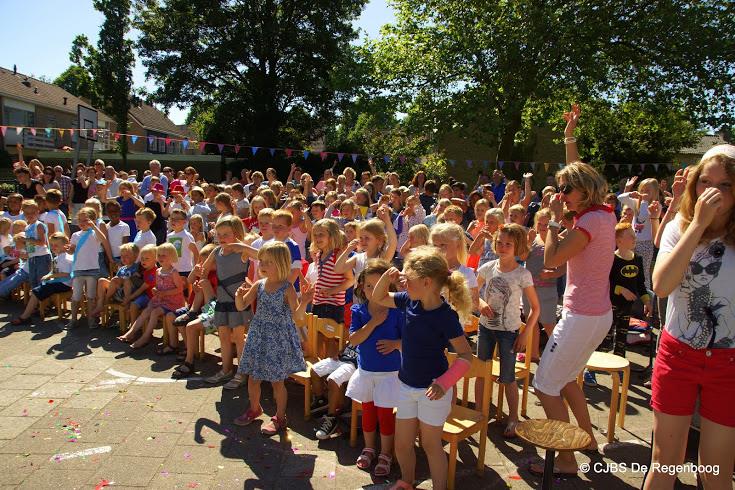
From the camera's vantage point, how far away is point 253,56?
1171 inches

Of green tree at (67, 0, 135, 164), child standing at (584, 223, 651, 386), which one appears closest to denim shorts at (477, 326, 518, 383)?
child standing at (584, 223, 651, 386)

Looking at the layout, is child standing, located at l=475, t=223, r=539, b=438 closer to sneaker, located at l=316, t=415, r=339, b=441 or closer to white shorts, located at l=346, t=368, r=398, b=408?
white shorts, located at l=346, t=368, r=398, b=408

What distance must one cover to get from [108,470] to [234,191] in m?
6.31

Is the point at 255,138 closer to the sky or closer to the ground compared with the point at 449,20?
closer to the ground

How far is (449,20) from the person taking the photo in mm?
18047

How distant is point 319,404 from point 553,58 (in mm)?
15917

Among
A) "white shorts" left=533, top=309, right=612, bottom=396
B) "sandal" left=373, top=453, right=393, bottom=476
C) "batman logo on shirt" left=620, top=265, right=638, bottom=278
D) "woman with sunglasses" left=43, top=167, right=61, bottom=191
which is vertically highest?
"woman with sunglasses" left=43, top=167, right=61, bottom=191

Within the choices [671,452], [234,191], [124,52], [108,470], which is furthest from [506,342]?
[124,52]

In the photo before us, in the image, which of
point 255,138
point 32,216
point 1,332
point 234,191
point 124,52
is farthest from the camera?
point 124,52

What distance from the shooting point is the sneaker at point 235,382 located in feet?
17.4

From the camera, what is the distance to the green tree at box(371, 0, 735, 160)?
16516mm

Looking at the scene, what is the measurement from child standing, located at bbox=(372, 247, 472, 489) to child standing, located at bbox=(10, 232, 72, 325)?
6398mm

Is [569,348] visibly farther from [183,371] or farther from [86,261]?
[86,261]

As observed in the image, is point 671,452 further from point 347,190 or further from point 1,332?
point 347,190
